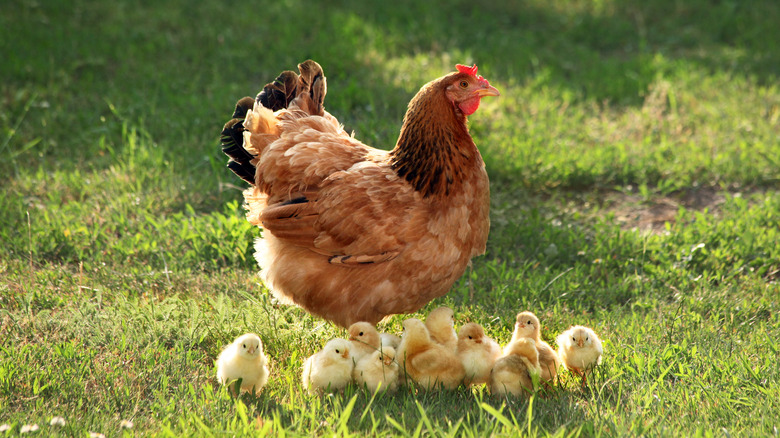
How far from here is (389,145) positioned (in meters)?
7.01

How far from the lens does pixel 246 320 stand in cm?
475

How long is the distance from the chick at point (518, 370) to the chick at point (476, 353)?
8 cm

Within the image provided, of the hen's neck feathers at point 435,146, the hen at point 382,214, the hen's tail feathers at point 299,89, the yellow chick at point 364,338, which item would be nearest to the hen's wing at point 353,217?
the hen at point 382,214

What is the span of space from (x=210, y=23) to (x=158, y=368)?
21.6ft

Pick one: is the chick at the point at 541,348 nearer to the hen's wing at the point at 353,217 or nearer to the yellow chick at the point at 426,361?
the yellow chick at the point at 426,361

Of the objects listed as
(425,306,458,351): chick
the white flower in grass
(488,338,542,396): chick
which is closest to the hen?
(425,306,458,351): chick

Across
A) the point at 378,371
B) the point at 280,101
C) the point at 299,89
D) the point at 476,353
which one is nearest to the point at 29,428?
the point at 378,371

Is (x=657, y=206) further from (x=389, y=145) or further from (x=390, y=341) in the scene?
(x=390, y=341)

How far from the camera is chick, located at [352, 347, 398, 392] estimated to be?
13.0 feet

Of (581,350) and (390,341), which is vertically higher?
(581,350)

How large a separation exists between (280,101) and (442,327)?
2.08 metres

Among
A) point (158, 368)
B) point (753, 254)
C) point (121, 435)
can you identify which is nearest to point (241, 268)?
point (158, 368)

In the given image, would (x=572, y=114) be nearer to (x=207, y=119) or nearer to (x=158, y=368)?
(x=207, y=119)

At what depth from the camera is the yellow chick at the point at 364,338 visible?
411 cm
